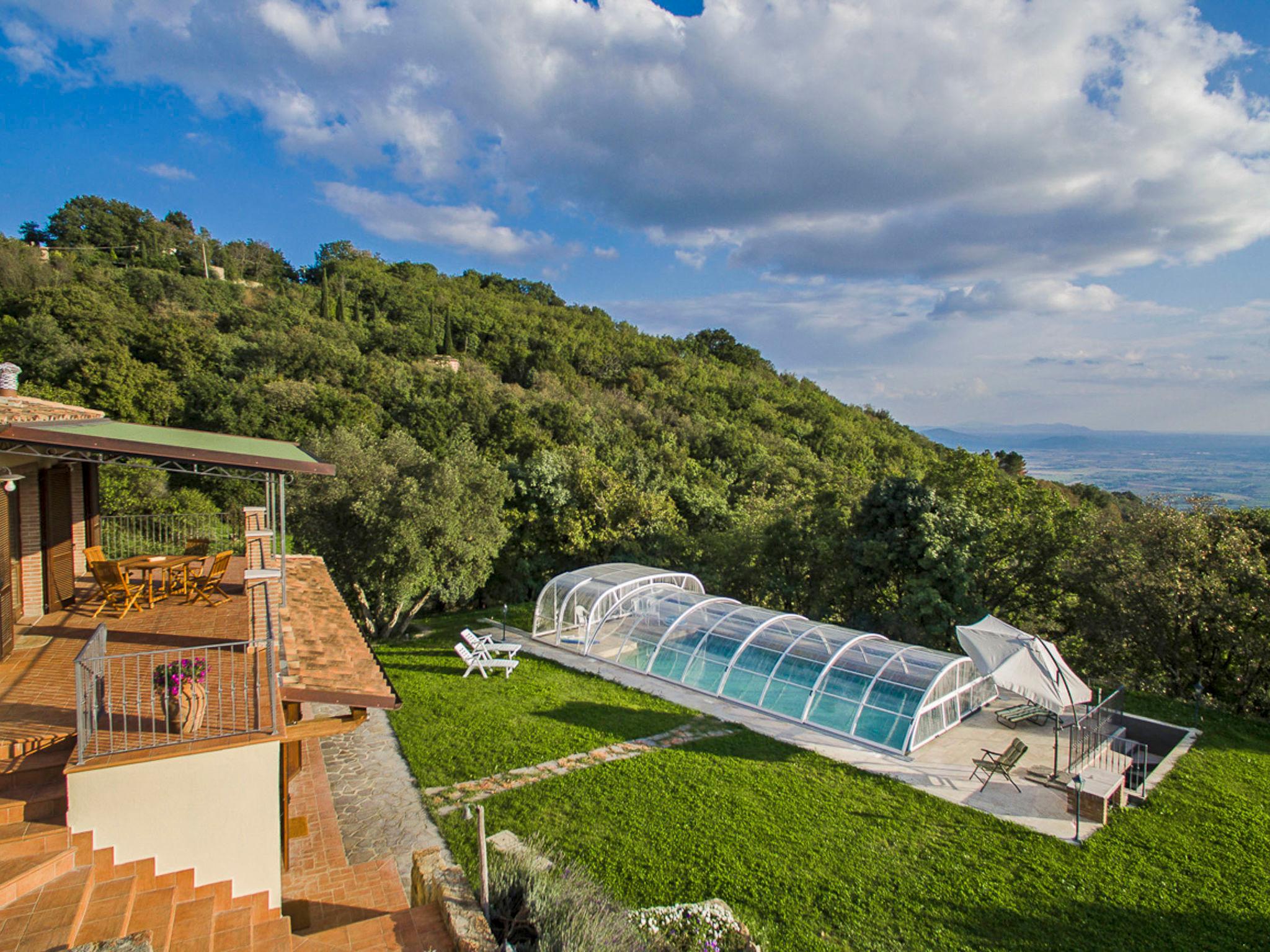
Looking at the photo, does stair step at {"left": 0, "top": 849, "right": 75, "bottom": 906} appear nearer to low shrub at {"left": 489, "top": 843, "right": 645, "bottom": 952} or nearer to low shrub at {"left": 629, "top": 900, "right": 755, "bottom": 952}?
low shrub at {"left": 489, "top": 843, "right": 645, "bottom": 952}

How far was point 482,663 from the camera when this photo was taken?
14.9 meters

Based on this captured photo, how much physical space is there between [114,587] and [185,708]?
4839mm

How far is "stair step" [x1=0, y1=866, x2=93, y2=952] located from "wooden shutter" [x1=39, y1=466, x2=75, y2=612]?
6.22 m

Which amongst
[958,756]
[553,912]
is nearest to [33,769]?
[553,912]

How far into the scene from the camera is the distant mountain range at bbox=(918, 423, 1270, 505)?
31.9m

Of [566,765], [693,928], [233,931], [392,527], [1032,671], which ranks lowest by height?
[566,765]

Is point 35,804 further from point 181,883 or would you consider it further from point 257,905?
point 257,905

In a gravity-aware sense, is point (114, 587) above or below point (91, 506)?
below

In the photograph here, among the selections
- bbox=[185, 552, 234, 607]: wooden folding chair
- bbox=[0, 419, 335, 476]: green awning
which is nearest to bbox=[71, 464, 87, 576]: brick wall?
bbox=[0, 419, 335, 476]: green awning

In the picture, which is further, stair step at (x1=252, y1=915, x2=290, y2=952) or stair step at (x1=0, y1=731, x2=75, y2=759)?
stair step at (x1=0, y1=731, x2=75, y2=759)

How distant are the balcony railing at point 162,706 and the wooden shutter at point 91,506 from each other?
20.4 ft

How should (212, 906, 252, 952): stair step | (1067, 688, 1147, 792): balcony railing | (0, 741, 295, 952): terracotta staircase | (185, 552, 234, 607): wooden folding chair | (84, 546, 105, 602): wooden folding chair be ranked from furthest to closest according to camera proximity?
(1067, 688, 1147, 792): balcony railing < (185, 552, 234, 607): wooden folding chair < (84, 546, 105, 602): wooden folding chair < (212, 906, 252, 952): stair step < (0, 741, 295, 952): terracotta staircase

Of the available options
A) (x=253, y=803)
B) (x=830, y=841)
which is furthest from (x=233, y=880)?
(x=830, y=841)

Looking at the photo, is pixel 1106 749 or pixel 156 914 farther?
pixel 1106 749
